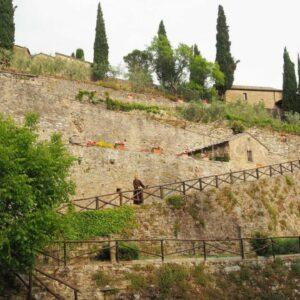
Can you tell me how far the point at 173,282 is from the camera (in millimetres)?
18531

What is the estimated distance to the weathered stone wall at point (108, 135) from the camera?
87.2ft

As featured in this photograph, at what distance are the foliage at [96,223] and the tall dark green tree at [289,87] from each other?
1388 inches

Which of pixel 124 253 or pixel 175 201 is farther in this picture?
pixel 175 201

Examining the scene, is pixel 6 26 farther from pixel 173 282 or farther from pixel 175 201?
pixel 173 282

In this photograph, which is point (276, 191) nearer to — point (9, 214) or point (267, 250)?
point (267, 250)

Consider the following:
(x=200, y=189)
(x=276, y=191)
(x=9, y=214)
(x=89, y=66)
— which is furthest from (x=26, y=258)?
(x=89, y=66)

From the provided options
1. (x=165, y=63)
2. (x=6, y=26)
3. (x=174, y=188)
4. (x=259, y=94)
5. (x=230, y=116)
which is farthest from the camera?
(x=259, y=94)

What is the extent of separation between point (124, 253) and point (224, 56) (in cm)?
3811

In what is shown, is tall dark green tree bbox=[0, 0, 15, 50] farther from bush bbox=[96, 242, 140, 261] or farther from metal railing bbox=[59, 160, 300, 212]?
bush bbox=[96, 242, 140, 261]

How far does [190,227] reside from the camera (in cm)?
2400

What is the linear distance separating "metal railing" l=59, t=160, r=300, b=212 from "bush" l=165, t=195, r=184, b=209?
0.38m

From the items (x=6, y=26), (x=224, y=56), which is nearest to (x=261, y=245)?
(x=6, y=26)

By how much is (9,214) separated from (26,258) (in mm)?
1329

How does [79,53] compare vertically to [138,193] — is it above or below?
above
